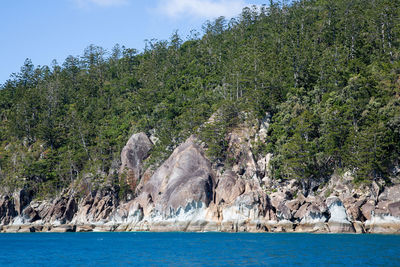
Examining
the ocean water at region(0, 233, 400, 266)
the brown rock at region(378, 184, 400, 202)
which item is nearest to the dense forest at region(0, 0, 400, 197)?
the brown rock at region(378, 184, 400, 202)

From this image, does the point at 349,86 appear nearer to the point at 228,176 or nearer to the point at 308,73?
the point at 308,73

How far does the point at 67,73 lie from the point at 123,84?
28707mm

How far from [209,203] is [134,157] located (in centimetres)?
2294

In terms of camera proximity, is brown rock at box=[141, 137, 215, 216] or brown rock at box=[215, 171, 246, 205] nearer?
brown rock at box=[215, 171, 246, 205]

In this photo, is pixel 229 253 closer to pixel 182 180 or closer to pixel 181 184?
pixel 181 184

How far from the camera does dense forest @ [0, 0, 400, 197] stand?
53.9 metres

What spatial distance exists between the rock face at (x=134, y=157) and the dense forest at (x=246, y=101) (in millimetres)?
2392

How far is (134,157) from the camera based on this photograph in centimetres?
7456

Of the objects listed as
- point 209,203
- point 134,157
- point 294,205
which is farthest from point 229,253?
point 134,157

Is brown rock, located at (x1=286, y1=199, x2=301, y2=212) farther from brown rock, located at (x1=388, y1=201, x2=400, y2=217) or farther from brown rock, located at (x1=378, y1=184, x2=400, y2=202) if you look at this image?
brown rock, located at (x1=388, y1=201, x2=400, y2=217)

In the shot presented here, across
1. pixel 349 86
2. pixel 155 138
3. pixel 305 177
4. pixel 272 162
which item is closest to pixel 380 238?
pixel 305 177

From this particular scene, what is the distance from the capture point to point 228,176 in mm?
57688

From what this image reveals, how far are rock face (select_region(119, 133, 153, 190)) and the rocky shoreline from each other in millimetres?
174

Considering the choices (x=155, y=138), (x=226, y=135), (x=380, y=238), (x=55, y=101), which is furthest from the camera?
(x=55, y=101)
